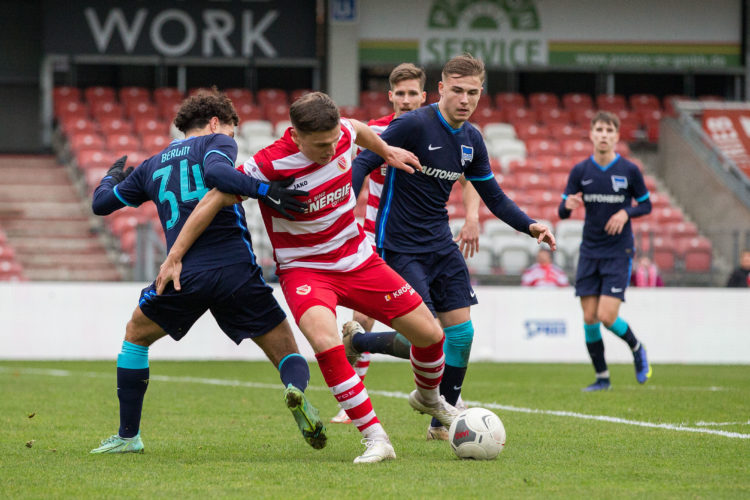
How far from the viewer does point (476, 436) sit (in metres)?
5.51

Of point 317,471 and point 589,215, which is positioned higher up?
point 589,215

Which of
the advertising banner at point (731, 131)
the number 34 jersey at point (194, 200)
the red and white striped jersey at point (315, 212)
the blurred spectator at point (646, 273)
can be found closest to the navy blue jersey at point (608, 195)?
the red and white striped jersey at point (315, 212)

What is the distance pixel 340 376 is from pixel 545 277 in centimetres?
1031

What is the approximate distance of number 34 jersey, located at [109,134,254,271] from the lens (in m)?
5.64

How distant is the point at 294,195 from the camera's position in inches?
209

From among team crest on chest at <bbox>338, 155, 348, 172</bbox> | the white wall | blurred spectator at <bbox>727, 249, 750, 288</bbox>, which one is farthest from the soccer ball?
blurred spectator at <bbox>727, 249, 750, 288</bbox>

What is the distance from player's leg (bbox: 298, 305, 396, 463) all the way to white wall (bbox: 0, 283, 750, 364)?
8.96 meters

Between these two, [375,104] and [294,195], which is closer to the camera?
[294,195]

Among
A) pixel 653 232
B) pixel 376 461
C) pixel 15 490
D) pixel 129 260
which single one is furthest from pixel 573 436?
pixel 129 260

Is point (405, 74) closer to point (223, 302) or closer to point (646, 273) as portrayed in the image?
point (223, 302)

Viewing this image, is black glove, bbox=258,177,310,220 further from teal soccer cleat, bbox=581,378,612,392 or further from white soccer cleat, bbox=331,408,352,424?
teal soccer cleat, bbox=581,378,612,392

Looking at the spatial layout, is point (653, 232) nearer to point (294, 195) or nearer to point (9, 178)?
point (294, 195)

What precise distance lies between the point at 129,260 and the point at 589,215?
28.2 ft

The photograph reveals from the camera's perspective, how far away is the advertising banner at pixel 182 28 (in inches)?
910
